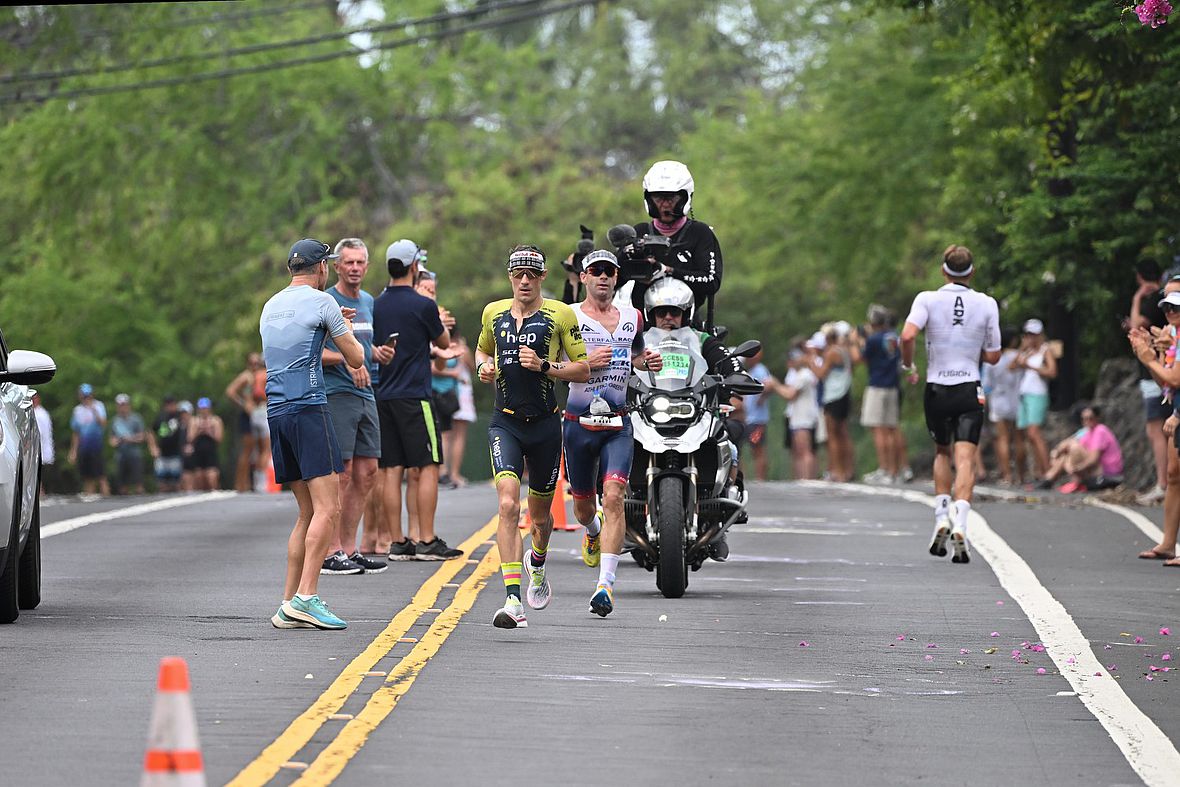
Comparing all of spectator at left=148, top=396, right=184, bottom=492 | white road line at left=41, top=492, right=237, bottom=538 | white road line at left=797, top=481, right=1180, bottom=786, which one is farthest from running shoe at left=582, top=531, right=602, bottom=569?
spectator at left=148, top=396, right=184, bottom=492

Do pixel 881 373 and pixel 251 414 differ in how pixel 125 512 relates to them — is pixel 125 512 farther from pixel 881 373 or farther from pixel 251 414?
pixel 251 414

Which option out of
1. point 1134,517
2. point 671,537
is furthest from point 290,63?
point 671,537

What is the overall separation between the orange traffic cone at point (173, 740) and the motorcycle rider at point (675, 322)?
793 centimetres

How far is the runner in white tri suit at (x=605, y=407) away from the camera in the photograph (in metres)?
13.4

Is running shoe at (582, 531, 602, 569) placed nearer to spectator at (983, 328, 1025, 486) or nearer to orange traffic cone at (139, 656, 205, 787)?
orange traffic cone at (139, 656, 205, 787)

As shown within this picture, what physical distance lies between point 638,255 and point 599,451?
1813mm

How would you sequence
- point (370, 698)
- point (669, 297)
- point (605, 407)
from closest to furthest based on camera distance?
point (370, 698) < point (605, 407) < point (669, 297)

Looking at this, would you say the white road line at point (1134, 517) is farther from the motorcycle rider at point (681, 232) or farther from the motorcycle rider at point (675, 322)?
the motorcycle rider at point (675, 322)

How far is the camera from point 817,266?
55031mm

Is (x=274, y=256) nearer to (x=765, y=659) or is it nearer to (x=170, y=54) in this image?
(x=170, y=54)

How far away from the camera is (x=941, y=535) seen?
17172 mm

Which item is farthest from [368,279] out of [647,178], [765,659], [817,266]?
[765,659]

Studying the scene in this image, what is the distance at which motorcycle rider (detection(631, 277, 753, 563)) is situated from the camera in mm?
14727

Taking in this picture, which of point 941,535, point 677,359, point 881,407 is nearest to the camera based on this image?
point 677,359
